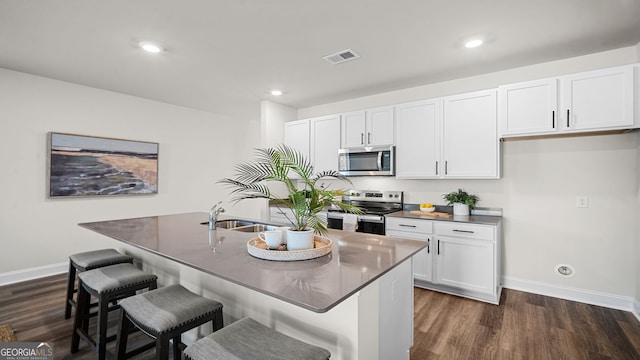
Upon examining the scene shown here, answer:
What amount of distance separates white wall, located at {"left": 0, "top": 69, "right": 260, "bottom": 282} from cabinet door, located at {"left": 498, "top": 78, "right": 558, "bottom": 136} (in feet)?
15.6

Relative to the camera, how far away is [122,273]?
205 cm

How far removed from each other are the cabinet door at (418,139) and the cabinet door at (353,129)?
494 millimetres

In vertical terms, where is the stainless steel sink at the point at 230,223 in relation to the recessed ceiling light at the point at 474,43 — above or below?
below

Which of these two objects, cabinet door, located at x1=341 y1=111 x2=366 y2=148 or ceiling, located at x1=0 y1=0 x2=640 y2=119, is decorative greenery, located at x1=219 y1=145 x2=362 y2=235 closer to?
ceiling, located at x1=0 y1=0 x2=640 y2=119

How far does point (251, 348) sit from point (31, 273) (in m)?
4.06

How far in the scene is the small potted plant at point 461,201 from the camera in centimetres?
344

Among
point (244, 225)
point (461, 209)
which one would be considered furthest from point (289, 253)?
point (461, 209)

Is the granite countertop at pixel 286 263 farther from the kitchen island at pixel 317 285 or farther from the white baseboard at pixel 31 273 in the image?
the white baseboard at pixel 31 273

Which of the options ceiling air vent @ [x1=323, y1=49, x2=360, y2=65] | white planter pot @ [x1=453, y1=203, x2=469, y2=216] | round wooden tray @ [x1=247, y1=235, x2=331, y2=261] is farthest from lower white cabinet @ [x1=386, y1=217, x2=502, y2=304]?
round wooden tray @ [x1=247, y1=235, x2=331, y2=261]

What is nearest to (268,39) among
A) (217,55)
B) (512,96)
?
(217,55)

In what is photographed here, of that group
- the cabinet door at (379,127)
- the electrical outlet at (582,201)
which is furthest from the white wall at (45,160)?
the electrical outlet at (582,201)

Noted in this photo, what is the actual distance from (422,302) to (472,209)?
4.23 feet

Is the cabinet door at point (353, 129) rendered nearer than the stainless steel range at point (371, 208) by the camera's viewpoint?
No

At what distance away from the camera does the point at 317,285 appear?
121cm
